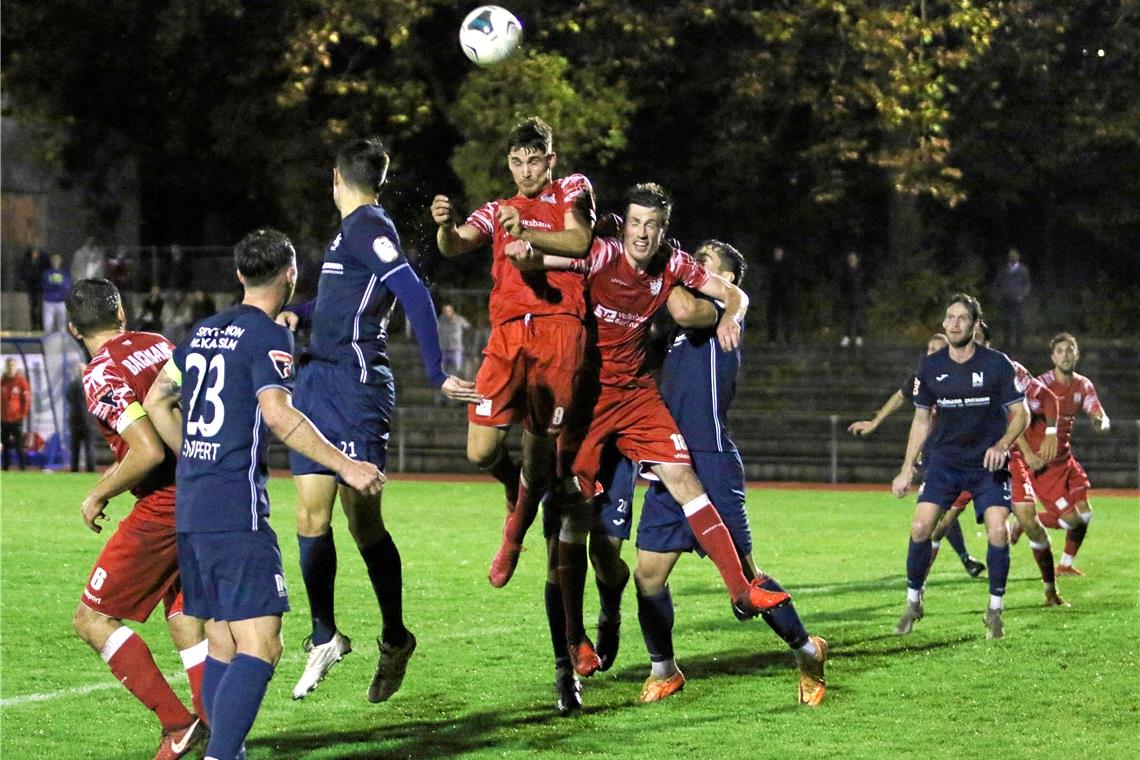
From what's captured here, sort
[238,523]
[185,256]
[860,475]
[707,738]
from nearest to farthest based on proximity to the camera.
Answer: [238,523] → [707,738] → [860,475] → [185,256]

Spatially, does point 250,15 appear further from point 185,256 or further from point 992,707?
point 992,707

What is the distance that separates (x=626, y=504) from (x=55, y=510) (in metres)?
11.8

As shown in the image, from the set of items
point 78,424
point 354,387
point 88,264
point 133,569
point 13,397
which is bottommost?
point 78,424

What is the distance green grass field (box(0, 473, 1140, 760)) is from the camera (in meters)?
7.71

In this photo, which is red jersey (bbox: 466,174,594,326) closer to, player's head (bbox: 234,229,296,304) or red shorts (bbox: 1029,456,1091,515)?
player's head (bbox: 234,229,296,304)

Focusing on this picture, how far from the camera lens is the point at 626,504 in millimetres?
9375

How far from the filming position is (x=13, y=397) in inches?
1056

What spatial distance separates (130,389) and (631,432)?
268 cm

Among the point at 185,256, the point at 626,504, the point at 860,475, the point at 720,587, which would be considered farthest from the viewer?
the point at 185,256

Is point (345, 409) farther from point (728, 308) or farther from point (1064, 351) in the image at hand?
point (1064, 351)

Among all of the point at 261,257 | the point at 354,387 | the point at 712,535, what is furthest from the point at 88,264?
the point at 261,257

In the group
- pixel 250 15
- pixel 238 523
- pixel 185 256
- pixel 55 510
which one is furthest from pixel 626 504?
pixel 250 15

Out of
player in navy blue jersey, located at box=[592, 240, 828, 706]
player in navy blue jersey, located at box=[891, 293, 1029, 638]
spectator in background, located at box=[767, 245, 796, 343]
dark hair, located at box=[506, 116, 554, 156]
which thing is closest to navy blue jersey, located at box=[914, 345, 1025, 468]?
player in navy blue jersey, located at box=[891, 293, 1029, 638]

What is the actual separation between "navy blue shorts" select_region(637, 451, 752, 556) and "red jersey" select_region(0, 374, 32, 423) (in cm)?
1961
